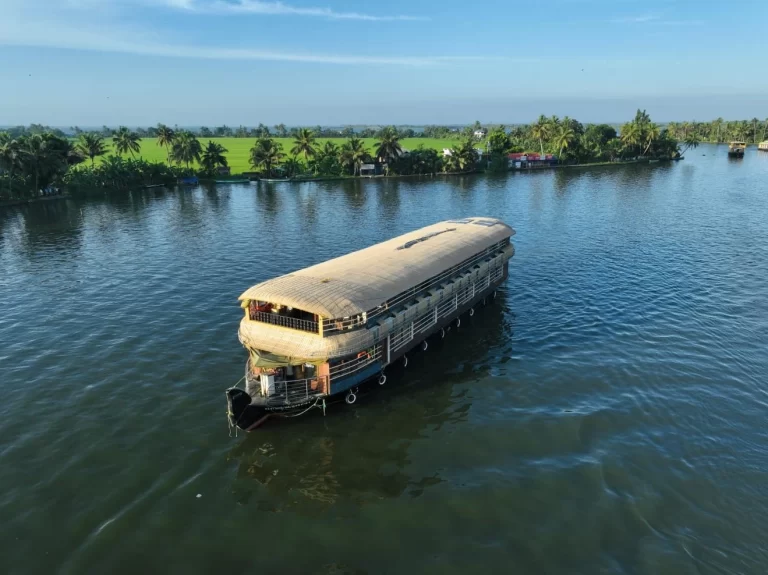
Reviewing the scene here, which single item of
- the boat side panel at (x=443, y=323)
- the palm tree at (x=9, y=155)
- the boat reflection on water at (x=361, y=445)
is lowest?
the boat reflection on water at (x=361, y=445)

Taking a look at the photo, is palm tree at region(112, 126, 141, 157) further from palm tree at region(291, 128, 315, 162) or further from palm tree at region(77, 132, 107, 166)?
palm tree at region(291, 128, 315, 162)

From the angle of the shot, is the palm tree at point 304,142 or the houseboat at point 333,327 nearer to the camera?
the houseboat at point 333,327

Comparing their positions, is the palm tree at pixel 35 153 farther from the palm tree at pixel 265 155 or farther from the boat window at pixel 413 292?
the boat window at pixel 413 292

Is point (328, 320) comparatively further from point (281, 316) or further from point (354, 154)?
point (354, 154)

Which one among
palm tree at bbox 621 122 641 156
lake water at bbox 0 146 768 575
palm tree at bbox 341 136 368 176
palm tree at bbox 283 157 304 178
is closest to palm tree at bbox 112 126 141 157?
palm tree at bbox 283 157 304 178

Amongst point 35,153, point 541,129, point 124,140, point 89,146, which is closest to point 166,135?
point 124,140

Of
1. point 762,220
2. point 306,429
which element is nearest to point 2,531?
point 306,429

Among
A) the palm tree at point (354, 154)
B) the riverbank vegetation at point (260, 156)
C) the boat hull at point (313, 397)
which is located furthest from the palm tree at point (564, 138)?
the boat hull at point (313, 397)

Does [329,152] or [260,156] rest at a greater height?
[329,152]
